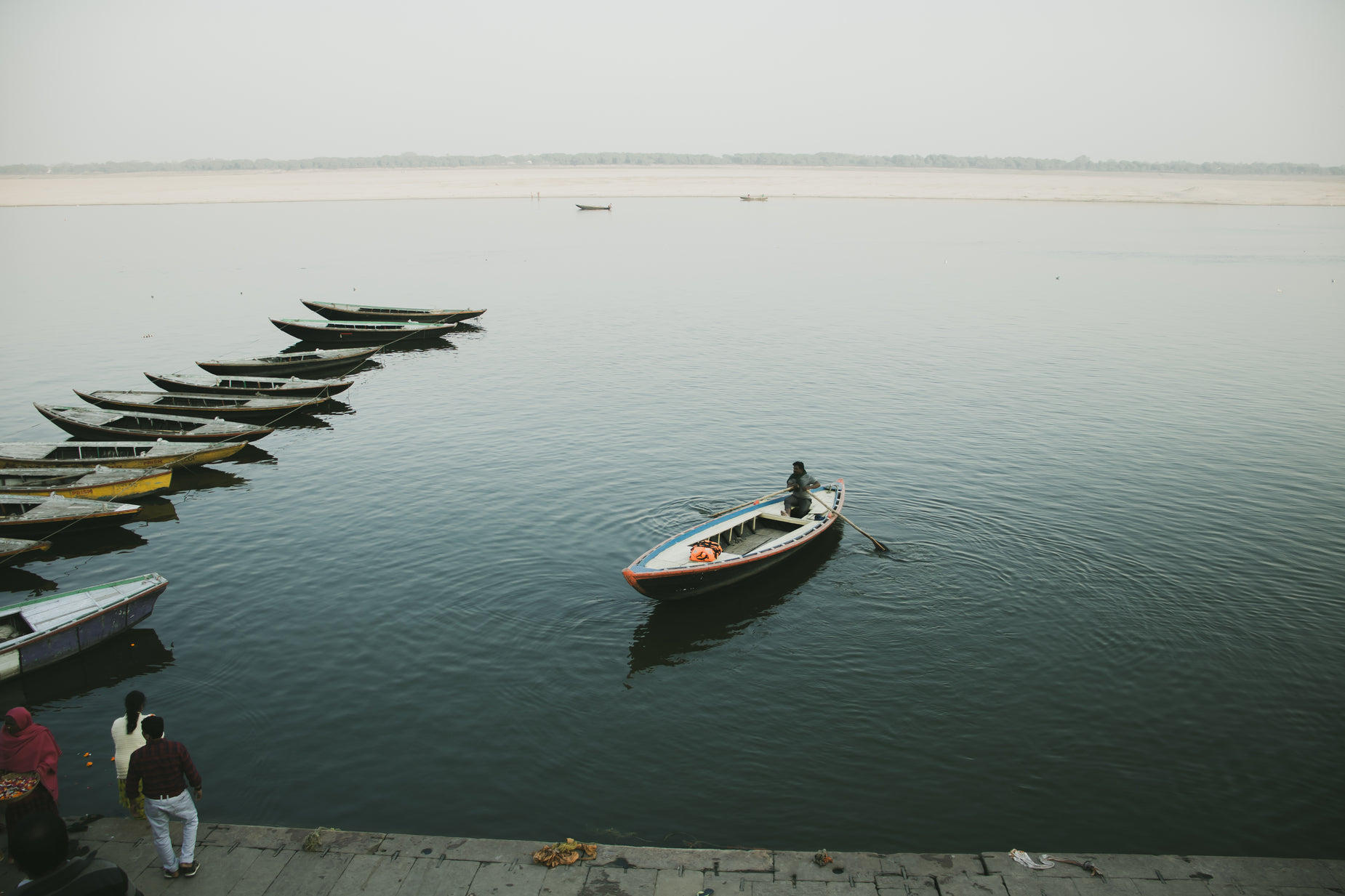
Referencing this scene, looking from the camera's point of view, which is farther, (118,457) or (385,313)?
(385,313)

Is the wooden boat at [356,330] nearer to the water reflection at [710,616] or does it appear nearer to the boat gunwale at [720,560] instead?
the boat gunwale at [720,560]

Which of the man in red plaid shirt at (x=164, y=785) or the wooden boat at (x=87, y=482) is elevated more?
the wooden boat at (x=87, y=482)

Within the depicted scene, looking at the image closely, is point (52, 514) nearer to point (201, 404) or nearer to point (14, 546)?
point (14, 546)

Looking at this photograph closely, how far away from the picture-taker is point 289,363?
48125 mm

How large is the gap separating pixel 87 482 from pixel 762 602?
2303 cm

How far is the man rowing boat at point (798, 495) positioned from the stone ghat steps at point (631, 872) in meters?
13.1

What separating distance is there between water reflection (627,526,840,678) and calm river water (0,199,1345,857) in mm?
119

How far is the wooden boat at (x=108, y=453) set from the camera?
29562mm

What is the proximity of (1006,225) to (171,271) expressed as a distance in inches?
5022

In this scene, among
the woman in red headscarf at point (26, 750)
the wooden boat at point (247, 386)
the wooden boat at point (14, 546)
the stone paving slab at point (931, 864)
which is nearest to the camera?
the woman in red headscarf at point (26, 750)

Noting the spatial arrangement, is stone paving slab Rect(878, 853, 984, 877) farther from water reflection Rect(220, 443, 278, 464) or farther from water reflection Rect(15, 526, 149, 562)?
water reflection Rect(220, 443, 278, 464)

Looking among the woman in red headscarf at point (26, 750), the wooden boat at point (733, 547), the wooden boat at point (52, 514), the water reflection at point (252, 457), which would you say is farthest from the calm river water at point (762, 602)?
the woman in red headscarf at point (26, 750)

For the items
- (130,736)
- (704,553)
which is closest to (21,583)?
(130,736)

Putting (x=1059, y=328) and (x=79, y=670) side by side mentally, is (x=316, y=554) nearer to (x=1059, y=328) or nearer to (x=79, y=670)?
(x=79, y=670)
